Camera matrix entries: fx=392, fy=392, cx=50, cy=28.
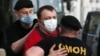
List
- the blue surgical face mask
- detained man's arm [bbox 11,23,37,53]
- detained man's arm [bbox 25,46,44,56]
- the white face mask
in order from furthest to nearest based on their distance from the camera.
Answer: the blue surgical face mask < detained man's arm [bbox 11,23,37,53] < the white face mask < detained man's arm [bbox 25,46,44,56]

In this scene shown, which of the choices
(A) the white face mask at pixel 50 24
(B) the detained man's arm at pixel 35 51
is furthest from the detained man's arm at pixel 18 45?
(B) the detained man's arm at pixel 35 51

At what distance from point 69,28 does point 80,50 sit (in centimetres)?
22

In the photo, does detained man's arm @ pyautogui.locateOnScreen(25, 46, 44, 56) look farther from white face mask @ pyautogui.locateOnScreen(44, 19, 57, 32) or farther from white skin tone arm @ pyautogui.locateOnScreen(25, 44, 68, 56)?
white face mask @ pyautogui.locateOnScreen(44, 19, 57, 32)

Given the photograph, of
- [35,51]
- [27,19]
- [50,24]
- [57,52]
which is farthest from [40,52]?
[27,19]

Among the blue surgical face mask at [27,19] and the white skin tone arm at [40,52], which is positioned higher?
the blue surgical face mask at [27,19]

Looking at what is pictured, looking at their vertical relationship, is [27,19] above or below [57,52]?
above

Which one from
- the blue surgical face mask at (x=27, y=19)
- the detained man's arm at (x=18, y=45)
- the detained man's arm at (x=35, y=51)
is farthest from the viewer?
the blue surgical face mask at (x=27, y=19)

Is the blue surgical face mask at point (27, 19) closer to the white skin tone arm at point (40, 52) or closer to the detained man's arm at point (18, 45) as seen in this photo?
the detained man's arm at point (18, 45)

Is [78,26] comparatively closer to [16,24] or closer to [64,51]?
[64,51]

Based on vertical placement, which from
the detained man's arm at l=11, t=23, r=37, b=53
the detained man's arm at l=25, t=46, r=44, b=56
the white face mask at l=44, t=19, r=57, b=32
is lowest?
the detained man's arm at l=11, t=23, r=37, b=53

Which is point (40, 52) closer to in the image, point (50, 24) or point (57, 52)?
point (57, 52)

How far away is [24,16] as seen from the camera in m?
3.86

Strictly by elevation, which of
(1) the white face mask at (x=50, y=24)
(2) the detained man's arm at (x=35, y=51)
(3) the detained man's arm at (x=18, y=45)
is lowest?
(3) the detained man's arm at (x=18, y=45)

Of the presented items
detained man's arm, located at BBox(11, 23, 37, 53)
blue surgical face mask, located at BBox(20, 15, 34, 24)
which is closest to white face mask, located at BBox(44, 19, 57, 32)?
detained man's arm, located at BBox(11, 23, 37, 53)
